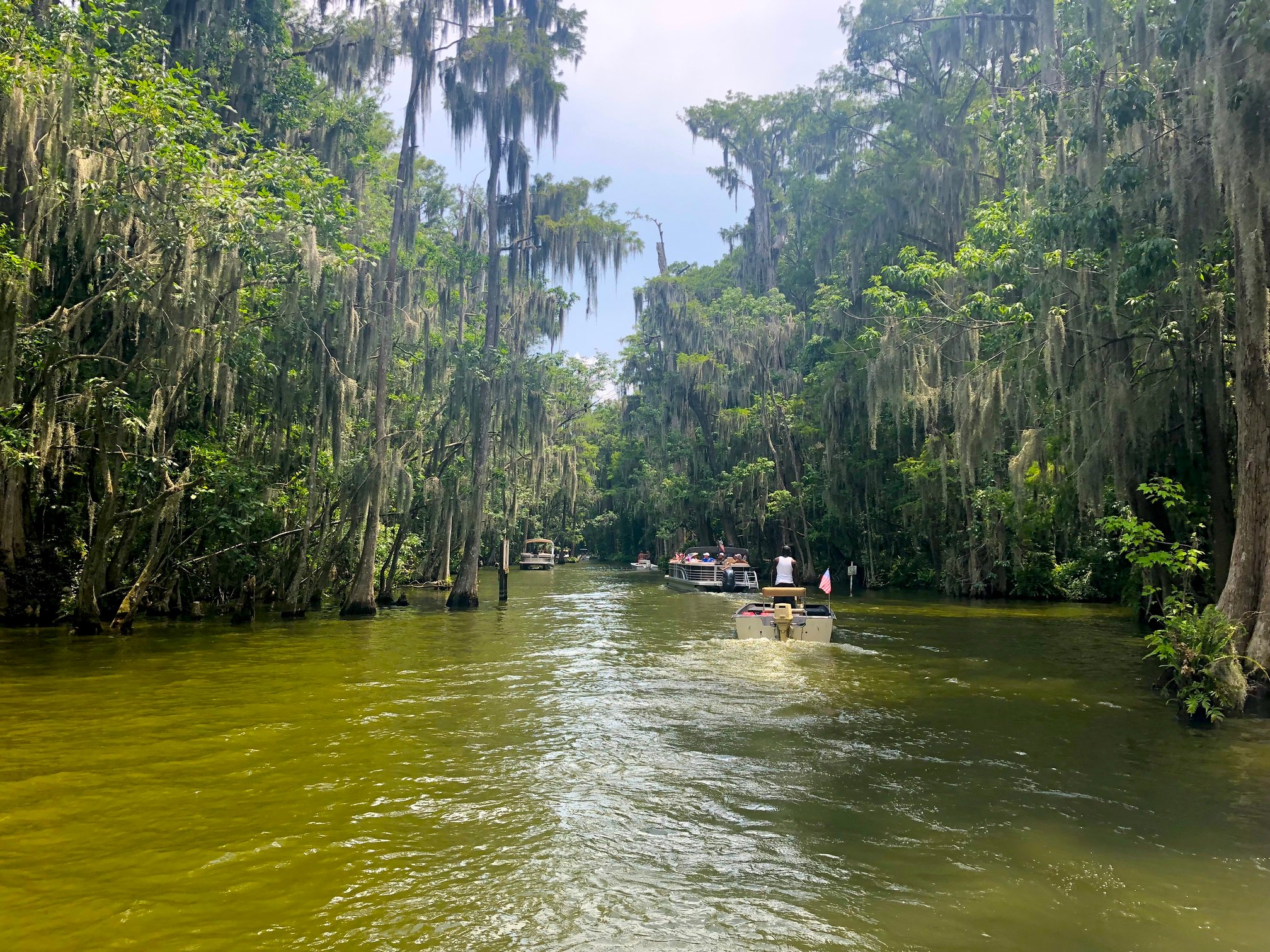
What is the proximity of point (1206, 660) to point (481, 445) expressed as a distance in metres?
17.4

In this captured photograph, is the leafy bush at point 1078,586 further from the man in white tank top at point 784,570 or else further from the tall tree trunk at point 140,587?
the tall tree trunk at point 140,587

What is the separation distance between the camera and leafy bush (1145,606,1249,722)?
26.1 feet

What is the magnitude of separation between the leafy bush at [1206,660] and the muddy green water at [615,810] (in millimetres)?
392

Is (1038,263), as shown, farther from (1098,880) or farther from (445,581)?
(445,581)

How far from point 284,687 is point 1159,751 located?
31.5ft

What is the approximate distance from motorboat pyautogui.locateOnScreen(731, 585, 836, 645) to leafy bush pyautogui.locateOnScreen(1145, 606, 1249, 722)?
19.8ft

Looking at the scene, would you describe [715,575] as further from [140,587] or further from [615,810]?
[615,810]

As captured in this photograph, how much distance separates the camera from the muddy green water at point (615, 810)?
13.2 feet

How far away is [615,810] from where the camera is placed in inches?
227

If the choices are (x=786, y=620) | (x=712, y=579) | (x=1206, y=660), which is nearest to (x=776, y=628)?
(x=786, y=620)

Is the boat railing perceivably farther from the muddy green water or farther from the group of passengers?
the muddy green water

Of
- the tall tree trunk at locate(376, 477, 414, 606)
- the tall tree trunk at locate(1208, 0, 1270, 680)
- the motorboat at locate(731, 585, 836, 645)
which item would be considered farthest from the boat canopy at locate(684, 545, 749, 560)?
the tall tree trunk at locate(1208, 0, 1270, 680)

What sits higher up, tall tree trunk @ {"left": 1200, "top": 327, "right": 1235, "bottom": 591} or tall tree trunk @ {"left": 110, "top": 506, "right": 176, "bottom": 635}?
tall tree trunk @ {"left": 1200, "top": 327, "right": 1235, "bottom": 591}

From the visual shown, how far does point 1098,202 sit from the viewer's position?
413 inches
